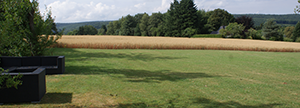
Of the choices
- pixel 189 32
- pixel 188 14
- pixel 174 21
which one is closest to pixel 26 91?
pixel 189 32

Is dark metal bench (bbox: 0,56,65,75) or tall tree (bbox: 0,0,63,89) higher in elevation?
tall tree (bbox: 0,0,63,89)

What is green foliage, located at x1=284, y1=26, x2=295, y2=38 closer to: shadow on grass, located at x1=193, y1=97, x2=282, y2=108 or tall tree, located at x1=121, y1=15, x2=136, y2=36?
tall tree, located at x1=121, y1=15, x2=136, y2=36

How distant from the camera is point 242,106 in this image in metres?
4.21

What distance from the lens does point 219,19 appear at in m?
67.2

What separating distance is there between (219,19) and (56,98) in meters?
70.1

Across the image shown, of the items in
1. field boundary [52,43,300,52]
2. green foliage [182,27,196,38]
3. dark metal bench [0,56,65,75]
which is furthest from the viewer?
green foliage [182,27,196,38]

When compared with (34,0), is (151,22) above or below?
above

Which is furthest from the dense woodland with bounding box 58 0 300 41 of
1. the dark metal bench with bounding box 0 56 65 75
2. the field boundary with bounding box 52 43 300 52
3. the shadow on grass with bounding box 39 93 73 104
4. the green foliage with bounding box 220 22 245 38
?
the shadow on grass with bounding box 39 93 73 104

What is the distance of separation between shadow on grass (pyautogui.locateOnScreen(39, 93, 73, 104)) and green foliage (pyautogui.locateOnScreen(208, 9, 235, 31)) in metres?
65.8

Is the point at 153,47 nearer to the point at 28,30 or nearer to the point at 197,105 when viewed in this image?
the point at 28,30

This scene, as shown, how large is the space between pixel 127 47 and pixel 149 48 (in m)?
2.35

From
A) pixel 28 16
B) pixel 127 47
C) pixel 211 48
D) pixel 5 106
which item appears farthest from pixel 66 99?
pixel 211 48

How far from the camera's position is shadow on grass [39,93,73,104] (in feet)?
13.3

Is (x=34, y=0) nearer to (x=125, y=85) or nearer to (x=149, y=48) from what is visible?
(x=125, y=85)
